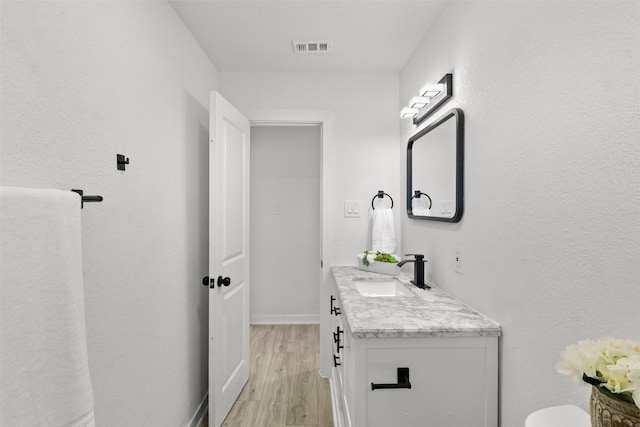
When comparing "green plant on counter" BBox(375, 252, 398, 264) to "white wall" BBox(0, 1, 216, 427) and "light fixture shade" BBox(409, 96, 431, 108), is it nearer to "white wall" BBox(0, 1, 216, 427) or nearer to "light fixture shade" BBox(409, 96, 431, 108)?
"light fixture shade" BBox(409, 96, 431, 108)

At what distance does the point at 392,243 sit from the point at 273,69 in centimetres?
162

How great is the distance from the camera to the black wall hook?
1.27 metres

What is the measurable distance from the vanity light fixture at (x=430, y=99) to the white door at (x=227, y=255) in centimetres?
118

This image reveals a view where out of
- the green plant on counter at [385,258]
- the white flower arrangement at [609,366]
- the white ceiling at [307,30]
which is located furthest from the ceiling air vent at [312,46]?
the white flower arrangement at [609,366]

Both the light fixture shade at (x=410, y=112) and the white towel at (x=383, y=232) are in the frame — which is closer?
the light fixture shade at (x=410, y=112)

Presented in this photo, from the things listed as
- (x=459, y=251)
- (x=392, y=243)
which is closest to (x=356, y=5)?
(x=459, y=251)

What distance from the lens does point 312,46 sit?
7.09 ft

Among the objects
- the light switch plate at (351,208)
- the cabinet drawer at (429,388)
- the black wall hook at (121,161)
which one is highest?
the black wall hook at (121,161)

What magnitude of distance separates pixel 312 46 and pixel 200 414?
8.16 feet

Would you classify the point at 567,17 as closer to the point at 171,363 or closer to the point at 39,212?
the point at 39,212

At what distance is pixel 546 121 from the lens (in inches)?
39.4

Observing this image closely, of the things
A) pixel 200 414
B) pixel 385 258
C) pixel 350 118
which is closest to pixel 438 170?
pixel 385 258

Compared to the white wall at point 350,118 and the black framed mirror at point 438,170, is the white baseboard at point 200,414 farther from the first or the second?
the black framed mirror at point 438,170

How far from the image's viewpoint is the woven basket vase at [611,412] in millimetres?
533
